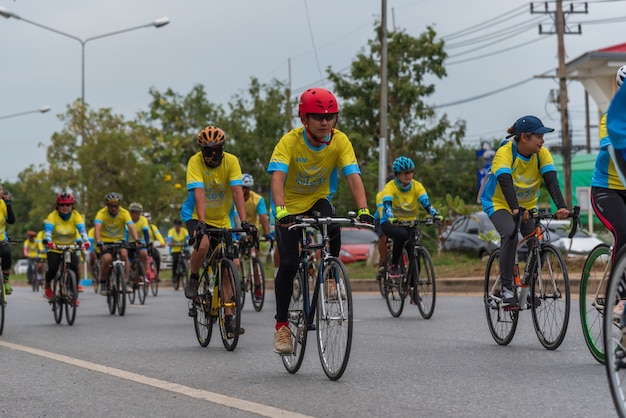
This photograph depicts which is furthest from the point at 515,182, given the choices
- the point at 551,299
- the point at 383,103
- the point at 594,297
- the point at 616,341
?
the point at 383,103

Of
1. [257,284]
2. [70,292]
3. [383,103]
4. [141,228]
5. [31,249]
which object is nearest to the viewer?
[70,292]

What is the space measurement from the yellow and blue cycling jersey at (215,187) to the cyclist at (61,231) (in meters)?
4.15

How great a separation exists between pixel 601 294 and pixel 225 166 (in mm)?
4399

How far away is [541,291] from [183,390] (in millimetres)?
3309

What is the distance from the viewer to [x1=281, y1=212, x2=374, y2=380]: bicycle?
7.18m

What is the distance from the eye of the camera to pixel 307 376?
7.76 meters

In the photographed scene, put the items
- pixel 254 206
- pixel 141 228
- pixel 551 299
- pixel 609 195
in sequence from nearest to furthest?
pixel 609 195 < pixel 551 299 < pixel 254 206 < pixel 141 228

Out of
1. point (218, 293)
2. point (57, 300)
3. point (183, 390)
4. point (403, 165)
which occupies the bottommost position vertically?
point (183, 390)

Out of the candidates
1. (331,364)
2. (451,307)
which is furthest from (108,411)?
(451,307)

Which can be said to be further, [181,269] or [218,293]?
[181,269]

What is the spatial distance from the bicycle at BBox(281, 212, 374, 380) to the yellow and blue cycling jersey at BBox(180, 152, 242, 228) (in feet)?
9.70

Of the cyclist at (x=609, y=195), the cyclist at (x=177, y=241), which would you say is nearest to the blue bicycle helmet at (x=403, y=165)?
the cyclist at (x=609, y=195)

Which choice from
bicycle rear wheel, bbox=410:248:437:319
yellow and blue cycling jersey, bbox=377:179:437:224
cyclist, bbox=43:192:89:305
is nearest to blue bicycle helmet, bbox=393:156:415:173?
yellow and blue cycling jersey, bbox=377:179:437:224

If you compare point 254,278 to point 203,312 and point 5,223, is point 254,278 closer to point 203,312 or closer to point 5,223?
point 5,223
